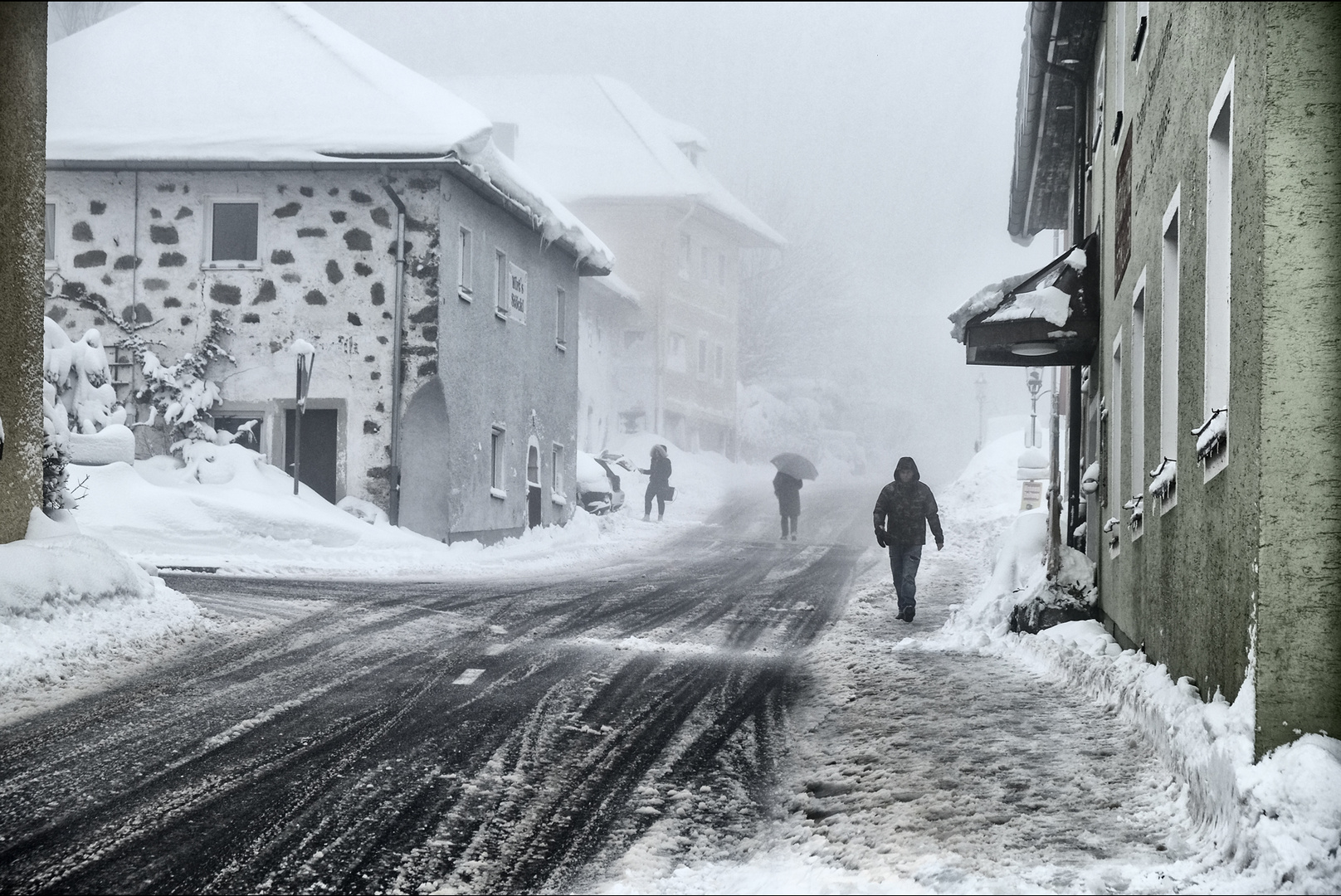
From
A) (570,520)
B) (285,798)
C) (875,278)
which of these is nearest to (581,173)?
(570,520)

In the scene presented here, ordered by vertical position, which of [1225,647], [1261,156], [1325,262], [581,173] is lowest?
[1225,647]

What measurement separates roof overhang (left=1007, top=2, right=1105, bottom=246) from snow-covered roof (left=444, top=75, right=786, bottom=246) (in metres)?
24.6

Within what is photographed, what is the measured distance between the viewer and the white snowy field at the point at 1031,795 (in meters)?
4.55

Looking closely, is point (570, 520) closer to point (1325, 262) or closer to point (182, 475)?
point (182, 475)

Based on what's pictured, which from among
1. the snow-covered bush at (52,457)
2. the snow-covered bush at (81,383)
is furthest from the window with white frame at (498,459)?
the snow-covered bush at (52,457)

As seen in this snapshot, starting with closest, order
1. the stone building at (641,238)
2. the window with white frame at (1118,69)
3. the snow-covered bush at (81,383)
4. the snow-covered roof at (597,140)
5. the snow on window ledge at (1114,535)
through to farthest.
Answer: the snow on window ledge at (1114,535) → the window with white frame at (1118,69) → the snow-covered bush at (81,383) → the stone building at (641,238) → the snow-covered roof at (597,140)

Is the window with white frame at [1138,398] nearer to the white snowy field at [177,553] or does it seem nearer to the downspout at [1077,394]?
the downspout at [1077,394]

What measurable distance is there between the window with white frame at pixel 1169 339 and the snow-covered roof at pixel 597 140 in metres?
37.8

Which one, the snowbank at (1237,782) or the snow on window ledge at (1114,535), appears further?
the snow on window ledge at (1114,535)

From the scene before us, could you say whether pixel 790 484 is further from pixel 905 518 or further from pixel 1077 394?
pixel 905 518

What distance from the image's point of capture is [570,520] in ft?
94.7

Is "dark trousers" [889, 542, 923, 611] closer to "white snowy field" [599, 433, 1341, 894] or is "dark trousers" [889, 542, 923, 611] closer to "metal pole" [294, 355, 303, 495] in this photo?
"white snowy field" [599, 433, 1341, 894]

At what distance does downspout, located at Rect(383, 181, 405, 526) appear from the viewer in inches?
837

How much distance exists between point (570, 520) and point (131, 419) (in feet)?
31.5
